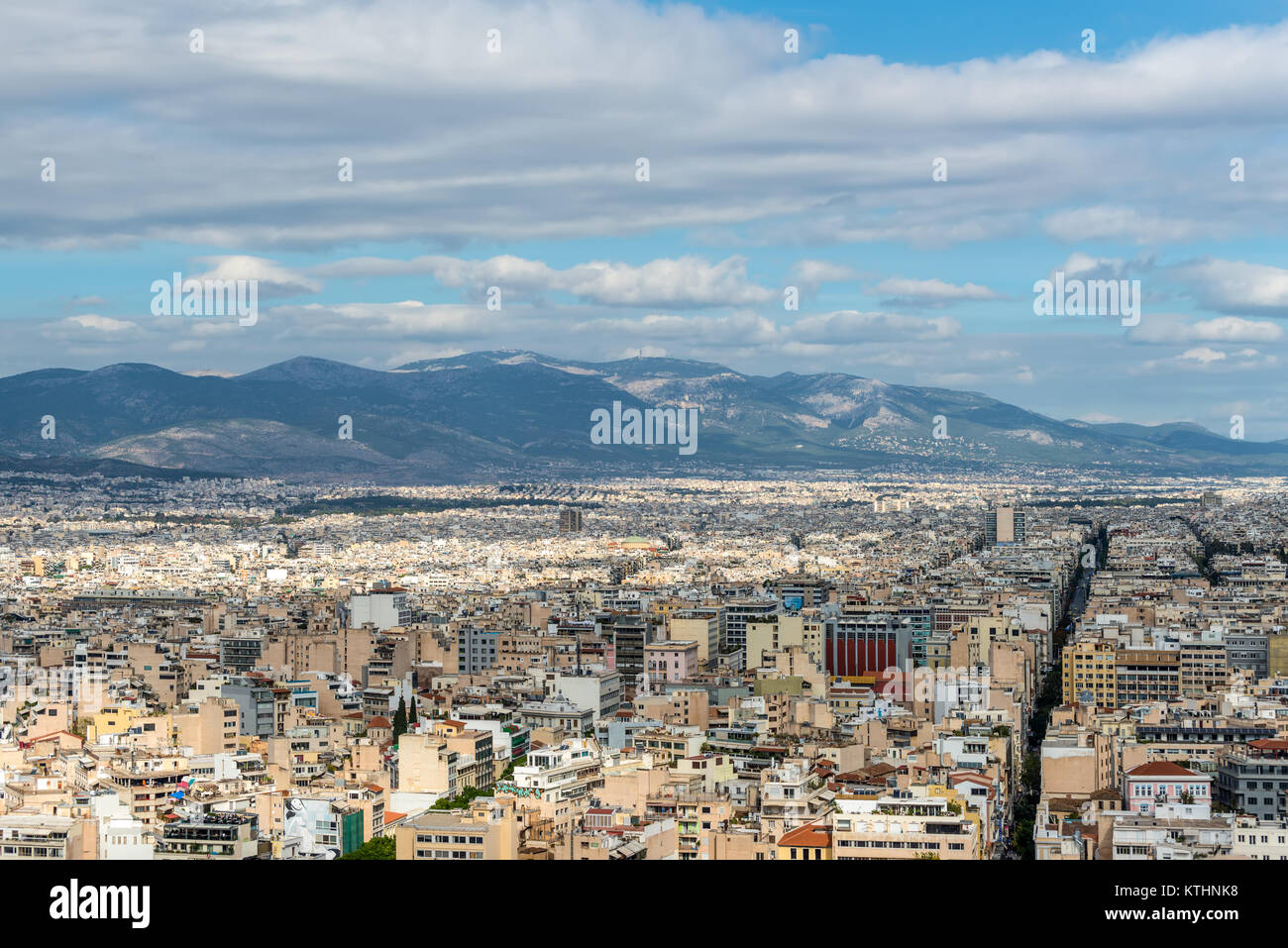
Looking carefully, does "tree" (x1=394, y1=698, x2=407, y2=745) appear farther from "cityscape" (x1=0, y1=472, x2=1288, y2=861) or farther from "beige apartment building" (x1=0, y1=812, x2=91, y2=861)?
"beige apartment building" (x1=0, y1=812, x2=91, y2=861)

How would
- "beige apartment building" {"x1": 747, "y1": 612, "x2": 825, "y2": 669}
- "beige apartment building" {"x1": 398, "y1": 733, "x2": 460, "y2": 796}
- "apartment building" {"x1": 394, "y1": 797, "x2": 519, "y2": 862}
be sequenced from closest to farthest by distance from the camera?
1. "apartment building" {"x1": 394, "y1": 797, "x2": 519, "y2": 862}
2. "beige apartment building" {"x1": 398, "y1": 733, "x2": 460, "y2": 796}
3. "beige apartment building" {"x1": 747, "y1": 612, "x2": 825, "y2": 669}

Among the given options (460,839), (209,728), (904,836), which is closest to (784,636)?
(209,728)

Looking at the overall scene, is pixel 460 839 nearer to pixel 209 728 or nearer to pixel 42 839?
pixel 42 839

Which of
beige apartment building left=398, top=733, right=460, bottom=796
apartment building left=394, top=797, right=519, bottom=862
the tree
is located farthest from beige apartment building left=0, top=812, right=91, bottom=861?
the tree

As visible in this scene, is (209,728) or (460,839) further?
(209,728)

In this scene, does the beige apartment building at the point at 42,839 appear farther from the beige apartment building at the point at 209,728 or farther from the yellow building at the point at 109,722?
the yellow building at the point at 109,722

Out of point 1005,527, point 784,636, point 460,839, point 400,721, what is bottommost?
point 460,839

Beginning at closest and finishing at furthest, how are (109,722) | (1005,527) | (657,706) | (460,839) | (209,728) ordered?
(460,839), (209,728), (109,722), (657,706), (1005,527)

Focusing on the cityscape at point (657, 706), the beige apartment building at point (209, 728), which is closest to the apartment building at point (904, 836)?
the cityscape at point (657, 706)
